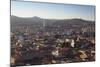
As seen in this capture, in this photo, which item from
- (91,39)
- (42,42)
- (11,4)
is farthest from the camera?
(91,39)

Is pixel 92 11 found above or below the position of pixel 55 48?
above

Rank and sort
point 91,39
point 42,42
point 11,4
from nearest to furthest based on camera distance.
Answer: point 11,4 < point 42,42 < point 91,39

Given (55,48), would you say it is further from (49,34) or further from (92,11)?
(92,11)

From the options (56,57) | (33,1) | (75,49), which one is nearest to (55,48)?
(56,57)

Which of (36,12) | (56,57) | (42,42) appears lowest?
(56,57)

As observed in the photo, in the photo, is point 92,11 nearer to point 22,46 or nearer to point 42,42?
point 42,42

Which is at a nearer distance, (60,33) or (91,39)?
(60,33)

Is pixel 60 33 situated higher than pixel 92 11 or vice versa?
pixel 92 11

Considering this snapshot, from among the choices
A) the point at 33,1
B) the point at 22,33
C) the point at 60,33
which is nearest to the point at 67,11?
the point at 60,33
